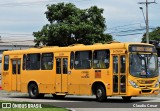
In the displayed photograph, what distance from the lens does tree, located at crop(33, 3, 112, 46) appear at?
4556cm

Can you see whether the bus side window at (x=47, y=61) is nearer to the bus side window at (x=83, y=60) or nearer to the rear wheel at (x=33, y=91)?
the rear wheel at (x=33, y=91)

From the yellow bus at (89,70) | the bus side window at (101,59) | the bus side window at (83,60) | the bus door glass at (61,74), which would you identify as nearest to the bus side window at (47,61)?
the yellow bus at (89,70)

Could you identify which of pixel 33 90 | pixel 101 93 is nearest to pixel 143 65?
pixel 101 93

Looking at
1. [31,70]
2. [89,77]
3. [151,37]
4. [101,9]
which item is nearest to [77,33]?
[101,9]

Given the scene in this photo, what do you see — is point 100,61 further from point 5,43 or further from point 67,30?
point 5,43

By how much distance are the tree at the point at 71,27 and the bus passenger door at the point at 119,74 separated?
2368cm

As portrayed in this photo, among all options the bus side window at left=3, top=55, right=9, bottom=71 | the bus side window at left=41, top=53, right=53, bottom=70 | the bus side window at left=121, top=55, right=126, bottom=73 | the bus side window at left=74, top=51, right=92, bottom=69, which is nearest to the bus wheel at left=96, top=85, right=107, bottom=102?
the bus side window at left=74, top=51, right=92, bottom=69

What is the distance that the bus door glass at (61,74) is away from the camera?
24420 millimetres

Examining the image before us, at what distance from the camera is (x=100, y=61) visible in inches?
885

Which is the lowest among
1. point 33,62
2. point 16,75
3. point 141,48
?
point 16,75

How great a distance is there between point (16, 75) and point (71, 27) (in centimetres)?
1829

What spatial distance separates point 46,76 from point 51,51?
140 centimetres

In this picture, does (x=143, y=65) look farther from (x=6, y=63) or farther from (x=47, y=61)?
(x=6, y=63)

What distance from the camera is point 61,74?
24656mm
